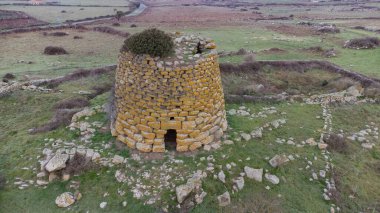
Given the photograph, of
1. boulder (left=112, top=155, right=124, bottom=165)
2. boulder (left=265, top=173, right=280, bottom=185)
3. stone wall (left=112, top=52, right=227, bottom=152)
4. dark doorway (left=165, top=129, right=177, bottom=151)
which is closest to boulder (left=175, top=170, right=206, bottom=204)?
stone wall (left=112, top=52, right=227, bottom=152)

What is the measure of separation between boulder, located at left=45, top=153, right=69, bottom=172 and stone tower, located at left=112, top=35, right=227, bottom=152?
1874mm

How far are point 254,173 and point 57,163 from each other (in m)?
5.85

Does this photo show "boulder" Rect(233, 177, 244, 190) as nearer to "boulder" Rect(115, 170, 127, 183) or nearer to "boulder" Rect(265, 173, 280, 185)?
"boulder" Rect(265, 173, 280, 185)

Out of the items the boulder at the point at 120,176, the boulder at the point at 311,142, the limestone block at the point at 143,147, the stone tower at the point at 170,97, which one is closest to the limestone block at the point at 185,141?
the stone tower at the point at 170,97

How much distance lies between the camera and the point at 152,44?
8.86m

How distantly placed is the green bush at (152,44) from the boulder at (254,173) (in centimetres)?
423

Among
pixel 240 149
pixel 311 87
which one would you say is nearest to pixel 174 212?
pixel 240 149

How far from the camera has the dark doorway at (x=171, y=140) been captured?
986cm

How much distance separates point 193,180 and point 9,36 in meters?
36.5

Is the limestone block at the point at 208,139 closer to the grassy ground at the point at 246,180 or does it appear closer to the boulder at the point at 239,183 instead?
the grassy ground at the point at 246,180

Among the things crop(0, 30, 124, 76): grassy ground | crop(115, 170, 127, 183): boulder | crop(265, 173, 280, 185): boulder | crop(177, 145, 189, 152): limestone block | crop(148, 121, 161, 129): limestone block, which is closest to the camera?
crop(115, 170, 127, 183): boulder

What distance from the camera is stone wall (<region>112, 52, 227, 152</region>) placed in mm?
8938

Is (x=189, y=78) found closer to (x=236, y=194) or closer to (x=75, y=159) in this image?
(x=236, y=194)

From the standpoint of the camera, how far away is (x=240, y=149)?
391 inches
